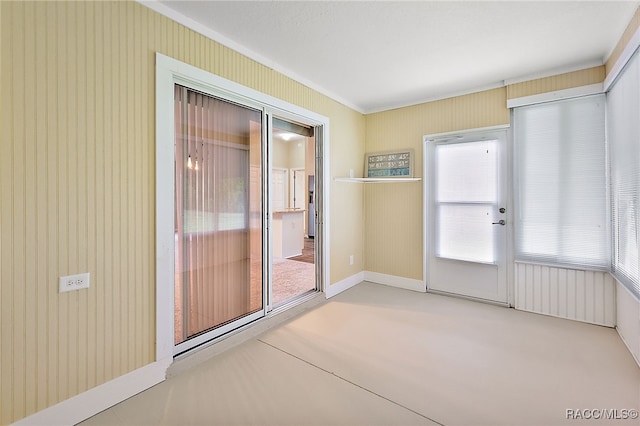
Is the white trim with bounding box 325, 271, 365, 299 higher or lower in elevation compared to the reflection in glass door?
lower

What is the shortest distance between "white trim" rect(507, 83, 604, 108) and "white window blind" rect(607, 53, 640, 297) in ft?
0.49

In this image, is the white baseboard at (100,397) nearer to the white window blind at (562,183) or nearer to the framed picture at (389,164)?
the framed picture at (389,164)

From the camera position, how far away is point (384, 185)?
166 inches

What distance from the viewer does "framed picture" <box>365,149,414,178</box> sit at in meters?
3.99

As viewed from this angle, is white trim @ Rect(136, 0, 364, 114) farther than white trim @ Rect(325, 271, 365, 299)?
No

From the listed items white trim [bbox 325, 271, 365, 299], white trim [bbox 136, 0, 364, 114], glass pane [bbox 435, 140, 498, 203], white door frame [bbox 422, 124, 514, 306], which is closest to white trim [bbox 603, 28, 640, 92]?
white door frame [bbox 422, 124, 514, 306]

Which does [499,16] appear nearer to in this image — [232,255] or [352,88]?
[352,88]

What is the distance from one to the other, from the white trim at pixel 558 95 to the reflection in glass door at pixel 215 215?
9.32ft

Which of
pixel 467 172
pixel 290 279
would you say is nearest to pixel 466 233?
pixel 467 172

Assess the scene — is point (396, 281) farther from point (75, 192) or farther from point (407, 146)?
point (75, 192)

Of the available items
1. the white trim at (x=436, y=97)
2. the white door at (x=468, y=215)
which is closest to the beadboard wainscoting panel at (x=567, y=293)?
the white door at (x=468, y=215)

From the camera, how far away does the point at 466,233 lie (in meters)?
3.61

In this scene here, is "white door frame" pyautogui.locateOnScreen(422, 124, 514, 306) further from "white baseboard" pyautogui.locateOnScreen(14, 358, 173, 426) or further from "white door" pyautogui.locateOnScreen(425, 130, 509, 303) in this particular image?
"white baseboard" pyautogui.locateOnScreen(14, 358, 173, 426)

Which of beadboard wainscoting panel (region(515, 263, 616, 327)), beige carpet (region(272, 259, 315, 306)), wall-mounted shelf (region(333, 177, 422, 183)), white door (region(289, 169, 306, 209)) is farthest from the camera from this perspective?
white door (region(289, 169, 306, 209))
